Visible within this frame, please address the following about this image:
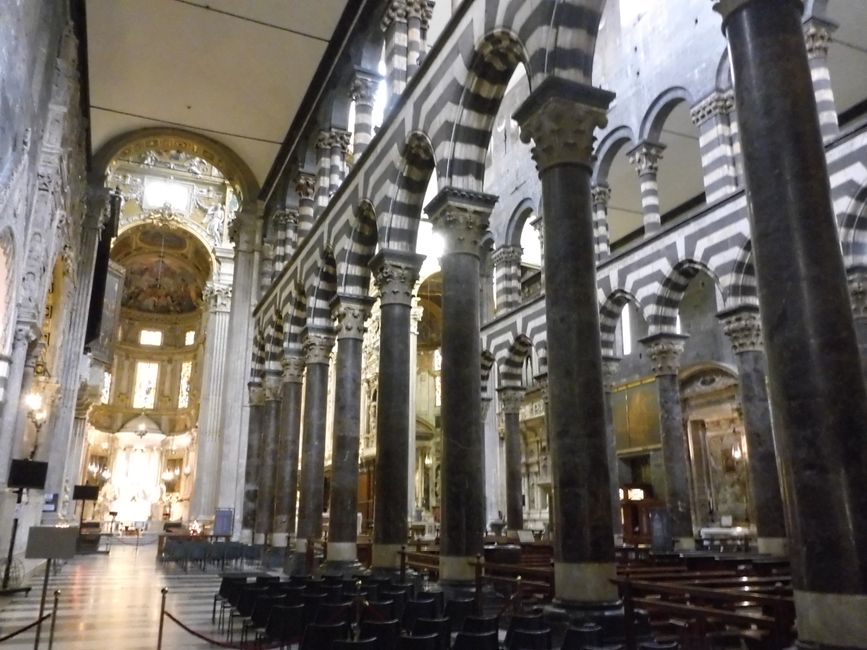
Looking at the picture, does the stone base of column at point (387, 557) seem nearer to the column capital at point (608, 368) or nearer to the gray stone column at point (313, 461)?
the gray stone column at point (313, 461)

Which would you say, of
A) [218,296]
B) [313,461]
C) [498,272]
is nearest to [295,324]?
[313,461]

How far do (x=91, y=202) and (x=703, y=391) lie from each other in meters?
18.5

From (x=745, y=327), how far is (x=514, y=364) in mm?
8087

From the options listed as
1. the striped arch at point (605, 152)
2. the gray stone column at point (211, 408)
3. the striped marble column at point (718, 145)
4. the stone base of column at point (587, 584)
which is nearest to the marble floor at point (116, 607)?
the stone base of column at point (587, 584)

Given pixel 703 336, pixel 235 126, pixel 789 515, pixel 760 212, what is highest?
pixel 235 126

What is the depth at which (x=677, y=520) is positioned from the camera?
47.3ft

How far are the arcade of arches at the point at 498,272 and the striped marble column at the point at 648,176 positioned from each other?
3.1 inches

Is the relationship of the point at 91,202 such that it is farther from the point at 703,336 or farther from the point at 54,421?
the point at 703,336

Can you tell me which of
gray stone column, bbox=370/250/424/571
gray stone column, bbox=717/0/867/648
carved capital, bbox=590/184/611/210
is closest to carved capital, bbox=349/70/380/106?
gray stone column, bbox=370/250/424/571

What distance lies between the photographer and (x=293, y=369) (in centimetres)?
1684

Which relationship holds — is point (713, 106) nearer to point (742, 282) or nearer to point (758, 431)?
point (742, 282)

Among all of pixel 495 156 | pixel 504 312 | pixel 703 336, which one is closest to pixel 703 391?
pixel 703 336

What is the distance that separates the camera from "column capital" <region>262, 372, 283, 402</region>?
62.3 feet

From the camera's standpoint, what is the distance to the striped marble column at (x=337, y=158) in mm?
16078
